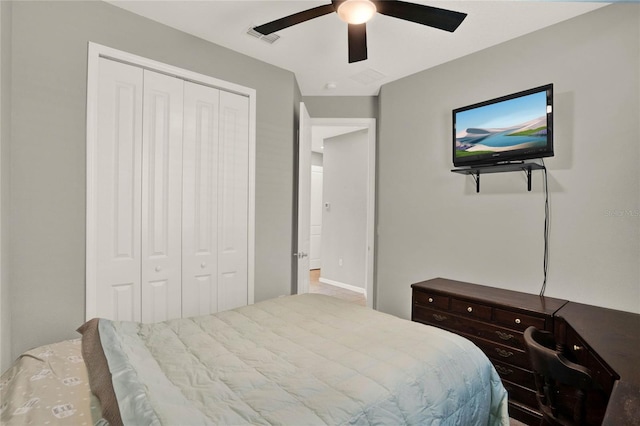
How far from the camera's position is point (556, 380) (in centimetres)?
124

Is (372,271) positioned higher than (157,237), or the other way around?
(157,237)

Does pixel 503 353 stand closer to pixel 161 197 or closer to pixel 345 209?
pixel 161 197

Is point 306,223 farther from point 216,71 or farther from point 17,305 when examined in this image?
point 17,305

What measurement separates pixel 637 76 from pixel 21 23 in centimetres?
374

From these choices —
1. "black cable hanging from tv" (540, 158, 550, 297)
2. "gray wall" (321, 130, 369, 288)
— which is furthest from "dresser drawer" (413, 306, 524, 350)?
"gray wall" (321, 130, 369, 288)

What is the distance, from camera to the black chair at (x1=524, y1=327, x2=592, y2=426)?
1160mm

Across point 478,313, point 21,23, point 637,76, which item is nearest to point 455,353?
point 478,313

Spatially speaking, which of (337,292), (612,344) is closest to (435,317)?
(612,344)

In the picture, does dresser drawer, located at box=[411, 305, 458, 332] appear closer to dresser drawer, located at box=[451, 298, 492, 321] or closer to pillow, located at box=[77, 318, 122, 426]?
dresser drawer, located at box=[451, 298, 492, 321]

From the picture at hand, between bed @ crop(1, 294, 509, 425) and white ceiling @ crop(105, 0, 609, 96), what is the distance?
2.05 m

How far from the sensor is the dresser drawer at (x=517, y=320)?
1972 millimetres

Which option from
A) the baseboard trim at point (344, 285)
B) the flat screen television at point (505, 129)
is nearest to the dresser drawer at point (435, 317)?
the flat screen television at point (505, 129)

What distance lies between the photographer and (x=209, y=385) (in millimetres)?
1133

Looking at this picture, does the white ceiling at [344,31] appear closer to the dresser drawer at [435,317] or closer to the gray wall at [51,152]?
the gray wall at [51,152]
